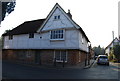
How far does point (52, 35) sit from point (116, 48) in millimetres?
18468

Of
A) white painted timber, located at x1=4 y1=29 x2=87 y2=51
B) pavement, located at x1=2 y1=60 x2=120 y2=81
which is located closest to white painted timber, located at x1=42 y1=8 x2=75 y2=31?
white painted timber, located at x1=4 y1=29 x2=87 y2=51

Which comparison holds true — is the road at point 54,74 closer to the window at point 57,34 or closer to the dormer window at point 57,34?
the dormer window at point 57,34

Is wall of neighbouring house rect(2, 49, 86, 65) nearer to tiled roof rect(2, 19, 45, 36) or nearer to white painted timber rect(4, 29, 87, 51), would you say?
white painted timber rect(4, 29, 87, 51)

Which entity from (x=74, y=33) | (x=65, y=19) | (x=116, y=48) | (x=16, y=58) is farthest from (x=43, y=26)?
(x=116, y=48)

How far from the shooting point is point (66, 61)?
1930 cm

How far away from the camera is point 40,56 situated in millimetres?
22297

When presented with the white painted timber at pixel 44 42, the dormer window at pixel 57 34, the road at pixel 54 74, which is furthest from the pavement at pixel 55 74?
the dormer window at pixel 57 34

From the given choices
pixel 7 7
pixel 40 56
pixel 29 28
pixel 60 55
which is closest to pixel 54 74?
pixel 7 7

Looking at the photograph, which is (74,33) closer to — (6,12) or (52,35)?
(52,35)

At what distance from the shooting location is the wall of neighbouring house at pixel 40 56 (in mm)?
19031

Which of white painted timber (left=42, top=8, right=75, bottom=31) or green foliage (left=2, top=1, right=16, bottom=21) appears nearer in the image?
green foliage (left=2, top=1, right=16, bottom=21)

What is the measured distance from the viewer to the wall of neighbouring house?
19.0 m

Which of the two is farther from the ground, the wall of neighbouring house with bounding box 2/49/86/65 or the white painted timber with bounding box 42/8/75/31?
the white painted timber with bounding box 42/8/75/31

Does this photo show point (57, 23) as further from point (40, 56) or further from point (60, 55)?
point (40, 56)
